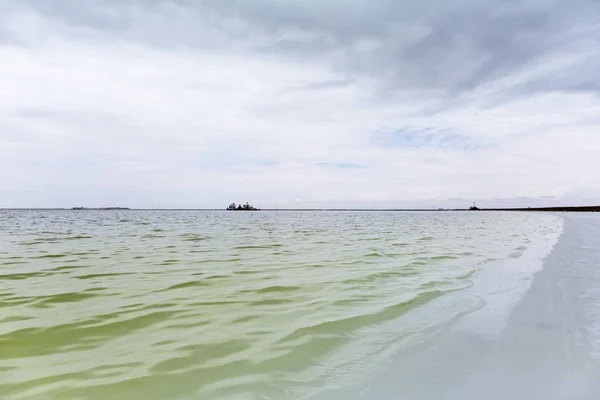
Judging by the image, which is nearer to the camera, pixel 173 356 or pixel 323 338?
pixel 173 356

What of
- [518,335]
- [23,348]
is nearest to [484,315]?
[518,335]

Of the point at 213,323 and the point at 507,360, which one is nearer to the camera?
the point at 507,360

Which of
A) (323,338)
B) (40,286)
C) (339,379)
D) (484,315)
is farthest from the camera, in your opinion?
(40,286)

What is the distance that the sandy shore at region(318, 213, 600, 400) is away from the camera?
129 inches

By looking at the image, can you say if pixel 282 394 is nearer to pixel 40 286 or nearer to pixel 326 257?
pixel 40 286

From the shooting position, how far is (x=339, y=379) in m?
3.67

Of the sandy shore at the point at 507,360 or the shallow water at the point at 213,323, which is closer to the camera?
the sandy shore at the point at 507,360

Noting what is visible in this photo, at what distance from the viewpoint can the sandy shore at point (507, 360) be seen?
3.28 m

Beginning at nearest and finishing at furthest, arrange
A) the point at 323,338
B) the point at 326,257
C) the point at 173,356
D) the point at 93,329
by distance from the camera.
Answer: the point at 173,356, the point at 323,338, the point at 93,329, the point at 326,257

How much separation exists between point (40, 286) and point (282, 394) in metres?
7.28

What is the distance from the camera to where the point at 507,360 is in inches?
156

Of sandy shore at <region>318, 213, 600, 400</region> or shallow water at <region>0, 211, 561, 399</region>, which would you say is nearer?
sandy shore at <region>318, 213, 600, 400</region>

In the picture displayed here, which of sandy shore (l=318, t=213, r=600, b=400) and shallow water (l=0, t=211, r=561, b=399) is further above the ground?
sandy shore (l=318, t=213, r=600, b=400)

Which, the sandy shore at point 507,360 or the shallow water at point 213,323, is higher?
the sandy shore at point 507,360
